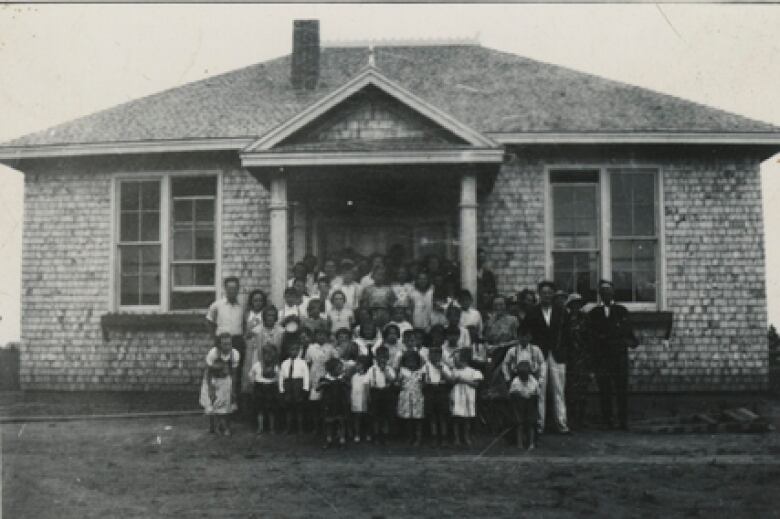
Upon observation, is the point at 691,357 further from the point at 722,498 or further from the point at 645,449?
the point at 722,498

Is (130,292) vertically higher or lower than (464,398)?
higher

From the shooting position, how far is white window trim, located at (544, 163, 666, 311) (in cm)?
1226

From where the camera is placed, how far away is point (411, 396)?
335 inches

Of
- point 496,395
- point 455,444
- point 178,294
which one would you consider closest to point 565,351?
point 496,395

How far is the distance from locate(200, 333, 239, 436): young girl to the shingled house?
268 cm

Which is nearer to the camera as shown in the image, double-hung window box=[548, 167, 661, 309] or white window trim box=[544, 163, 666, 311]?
white window trim box=[544, 163, 666, 311]

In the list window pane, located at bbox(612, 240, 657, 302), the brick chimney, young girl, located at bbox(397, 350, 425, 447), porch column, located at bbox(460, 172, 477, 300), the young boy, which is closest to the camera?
young girl, located at bbox(397, 350, 425, 447)

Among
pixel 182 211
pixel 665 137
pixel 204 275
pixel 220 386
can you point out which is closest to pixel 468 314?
pixel 220 386

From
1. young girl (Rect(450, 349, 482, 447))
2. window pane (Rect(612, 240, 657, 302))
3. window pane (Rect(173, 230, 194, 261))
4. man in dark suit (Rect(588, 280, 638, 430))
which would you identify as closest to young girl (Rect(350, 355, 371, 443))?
young girl (Rect(450, 349, 482, 447))

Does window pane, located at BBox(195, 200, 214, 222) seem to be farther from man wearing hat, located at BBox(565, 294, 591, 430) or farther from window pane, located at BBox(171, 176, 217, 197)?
man wearing hat, located at BBox(565, 294, 591, 430)

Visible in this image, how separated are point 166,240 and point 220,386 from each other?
4.38m

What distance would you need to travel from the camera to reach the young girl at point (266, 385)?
9.02 metres

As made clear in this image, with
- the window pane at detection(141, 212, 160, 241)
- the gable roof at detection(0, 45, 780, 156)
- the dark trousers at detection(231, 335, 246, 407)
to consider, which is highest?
the gable roof at detection(0, 45, 780, 156)

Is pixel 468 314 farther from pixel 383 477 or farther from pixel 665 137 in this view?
pixel 665 137
